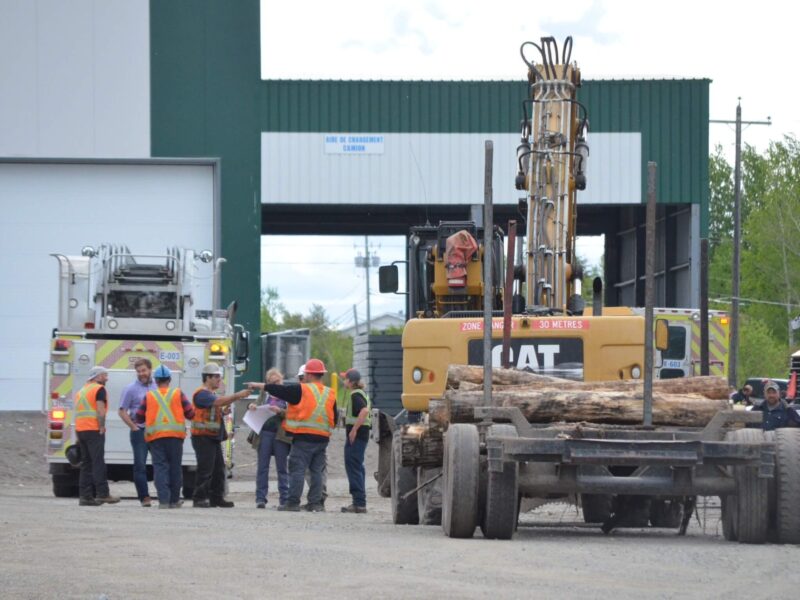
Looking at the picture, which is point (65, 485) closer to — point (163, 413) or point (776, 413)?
point (163, 413)

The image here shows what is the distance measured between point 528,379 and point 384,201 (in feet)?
84.4

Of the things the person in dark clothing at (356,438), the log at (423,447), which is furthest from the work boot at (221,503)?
the log at (423,447)

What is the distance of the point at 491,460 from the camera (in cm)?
1263

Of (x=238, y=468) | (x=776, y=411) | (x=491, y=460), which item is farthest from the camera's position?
(x=238, y=468)

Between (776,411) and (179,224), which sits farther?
(179,224)

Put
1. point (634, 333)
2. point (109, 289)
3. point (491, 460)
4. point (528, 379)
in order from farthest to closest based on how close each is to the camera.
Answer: point (109, 289) → point (634, 333) → point (528, 379) → point (491, 460)

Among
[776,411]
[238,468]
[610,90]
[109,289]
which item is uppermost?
[610,90]

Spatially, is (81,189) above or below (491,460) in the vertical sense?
above

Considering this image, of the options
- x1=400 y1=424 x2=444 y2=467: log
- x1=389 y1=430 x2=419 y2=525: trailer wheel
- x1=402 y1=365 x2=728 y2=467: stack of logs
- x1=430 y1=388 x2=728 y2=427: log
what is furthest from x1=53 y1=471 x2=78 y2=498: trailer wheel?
x1=430 y1=388 x2=728 y2=427: log

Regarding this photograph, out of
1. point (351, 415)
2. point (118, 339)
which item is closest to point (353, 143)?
point (118, 339)

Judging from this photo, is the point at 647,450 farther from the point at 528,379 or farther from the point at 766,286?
the point at 766,286

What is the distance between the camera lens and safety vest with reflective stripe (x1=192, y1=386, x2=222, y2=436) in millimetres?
19219

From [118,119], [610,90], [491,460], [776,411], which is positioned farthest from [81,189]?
[491,460]

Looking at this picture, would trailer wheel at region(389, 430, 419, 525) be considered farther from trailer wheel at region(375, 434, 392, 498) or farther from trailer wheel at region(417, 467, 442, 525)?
trailer wheel at region(375, 434, 392, 498)
